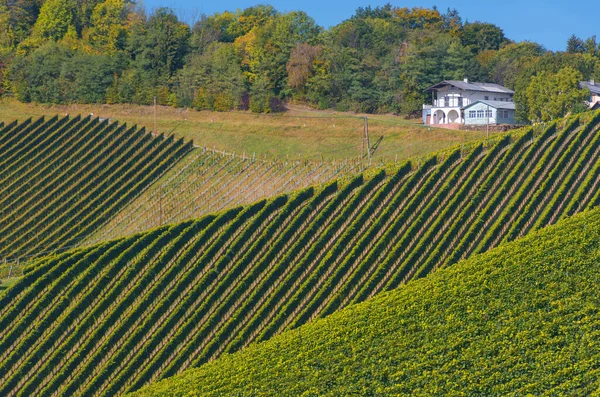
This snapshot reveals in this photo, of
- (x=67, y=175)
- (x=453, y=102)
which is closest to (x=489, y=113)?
(x=453, y=102)

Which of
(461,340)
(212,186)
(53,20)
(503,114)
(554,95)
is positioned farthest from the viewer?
(53,20)

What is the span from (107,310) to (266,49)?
1727 inches

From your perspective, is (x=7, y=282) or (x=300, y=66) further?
(x=300, y=66)

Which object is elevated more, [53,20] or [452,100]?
[53,20]

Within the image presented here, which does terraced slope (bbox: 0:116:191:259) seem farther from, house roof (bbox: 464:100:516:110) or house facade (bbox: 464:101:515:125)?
house roof (bbox: 464:100:516:110)

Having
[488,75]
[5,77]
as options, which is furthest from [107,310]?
[488,75]

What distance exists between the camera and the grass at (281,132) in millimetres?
45188

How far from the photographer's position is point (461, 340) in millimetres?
25969

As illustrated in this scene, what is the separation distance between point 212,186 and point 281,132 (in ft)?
30.1

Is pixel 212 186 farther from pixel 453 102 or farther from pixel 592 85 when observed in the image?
pixel 592 85

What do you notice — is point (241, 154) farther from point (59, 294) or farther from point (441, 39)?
point (441, 39)

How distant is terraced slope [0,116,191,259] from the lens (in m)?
39.9

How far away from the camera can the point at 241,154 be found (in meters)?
46.6

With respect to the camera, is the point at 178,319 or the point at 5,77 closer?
the point at 178,319
